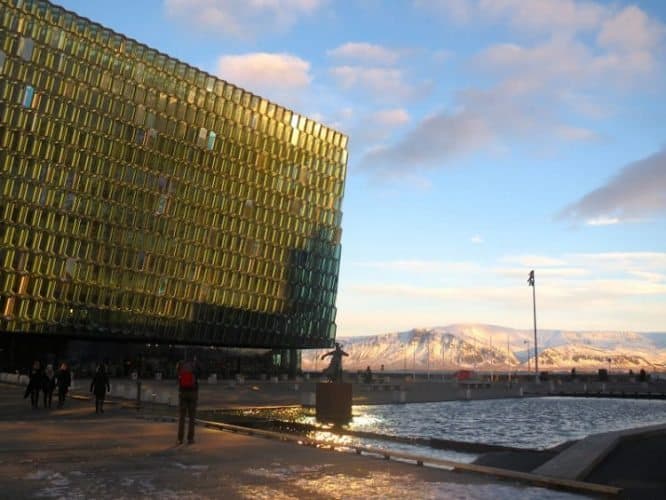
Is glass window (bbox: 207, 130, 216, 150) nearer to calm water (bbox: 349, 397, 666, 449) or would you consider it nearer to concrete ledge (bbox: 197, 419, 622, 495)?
calm water (bbox: 349, 397, 666, 449)

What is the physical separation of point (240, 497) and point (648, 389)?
69.8 metres

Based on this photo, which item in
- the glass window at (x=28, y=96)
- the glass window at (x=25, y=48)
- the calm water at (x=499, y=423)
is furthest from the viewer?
the glass window at (x=28, y=96)

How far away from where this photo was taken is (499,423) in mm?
29578

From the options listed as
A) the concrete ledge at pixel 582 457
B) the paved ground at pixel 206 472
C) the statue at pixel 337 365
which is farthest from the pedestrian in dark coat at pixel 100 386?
the concrete ledge at pixel 582 457

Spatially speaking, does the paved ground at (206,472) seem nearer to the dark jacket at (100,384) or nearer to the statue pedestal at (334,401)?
the dark jacket at (100,384)

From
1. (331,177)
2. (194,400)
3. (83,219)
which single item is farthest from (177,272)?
(194,400)

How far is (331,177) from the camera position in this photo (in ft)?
332

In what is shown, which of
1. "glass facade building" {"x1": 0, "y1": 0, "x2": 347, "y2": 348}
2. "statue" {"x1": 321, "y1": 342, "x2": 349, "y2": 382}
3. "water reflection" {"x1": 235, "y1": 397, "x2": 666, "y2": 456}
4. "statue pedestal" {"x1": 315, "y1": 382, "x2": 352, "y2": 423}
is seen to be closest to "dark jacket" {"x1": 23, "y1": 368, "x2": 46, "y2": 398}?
"water reflection" {"x1": 235, "y1": 397, "x2": 666, "y2": 456}

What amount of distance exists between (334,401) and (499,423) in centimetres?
762

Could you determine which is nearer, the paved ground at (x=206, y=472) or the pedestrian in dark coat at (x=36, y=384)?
the paved ground at (x=206, y=472)

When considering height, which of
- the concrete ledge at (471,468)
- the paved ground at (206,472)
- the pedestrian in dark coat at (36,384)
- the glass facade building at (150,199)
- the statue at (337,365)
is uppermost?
the glass facade building at (150,199)

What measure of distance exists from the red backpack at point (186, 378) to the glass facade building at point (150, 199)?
193ft

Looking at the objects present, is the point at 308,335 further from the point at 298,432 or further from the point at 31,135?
the point at 298,432

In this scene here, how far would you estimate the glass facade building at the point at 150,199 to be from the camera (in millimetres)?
68625
